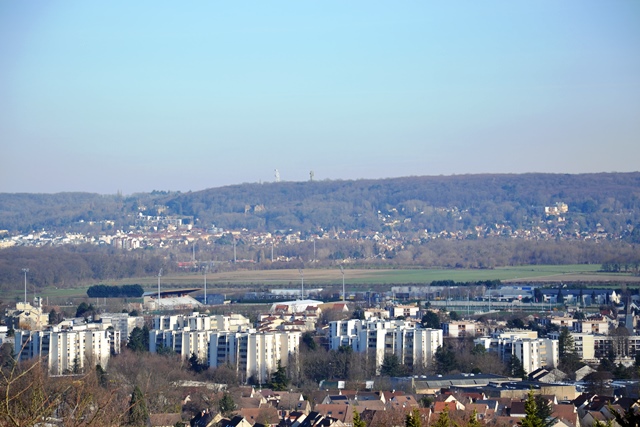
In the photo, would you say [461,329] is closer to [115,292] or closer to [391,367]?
[391,367]

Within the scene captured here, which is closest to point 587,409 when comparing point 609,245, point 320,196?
point 609,245

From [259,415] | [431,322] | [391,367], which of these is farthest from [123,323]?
[259,415]

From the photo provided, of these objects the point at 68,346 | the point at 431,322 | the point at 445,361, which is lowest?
the point at 445,361

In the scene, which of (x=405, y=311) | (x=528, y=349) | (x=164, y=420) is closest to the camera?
(x=164, y=420)

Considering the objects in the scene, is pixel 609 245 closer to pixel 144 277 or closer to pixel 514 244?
pixel 514 244

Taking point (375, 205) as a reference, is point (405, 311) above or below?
below

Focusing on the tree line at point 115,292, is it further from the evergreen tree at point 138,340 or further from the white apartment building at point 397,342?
the white apartment building at point 397,342
